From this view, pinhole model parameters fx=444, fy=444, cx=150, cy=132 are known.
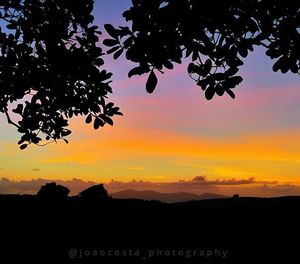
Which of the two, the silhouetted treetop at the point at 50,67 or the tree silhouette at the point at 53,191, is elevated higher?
the silhouetted treetop at the point at 50,67

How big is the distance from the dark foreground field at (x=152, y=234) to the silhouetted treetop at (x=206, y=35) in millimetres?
3321

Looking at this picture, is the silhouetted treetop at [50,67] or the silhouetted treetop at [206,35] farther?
the silhouetted treetop at [50,67]

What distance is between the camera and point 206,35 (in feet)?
17.8

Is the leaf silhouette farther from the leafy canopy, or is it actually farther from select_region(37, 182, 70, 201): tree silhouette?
select_region(37, 182, 70, 201): tree silhouette

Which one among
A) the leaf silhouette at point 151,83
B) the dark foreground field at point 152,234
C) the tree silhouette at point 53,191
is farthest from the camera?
the tree silhouette at point 53,191

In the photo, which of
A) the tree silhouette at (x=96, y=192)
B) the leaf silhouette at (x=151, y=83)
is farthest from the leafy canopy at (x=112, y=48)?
the tree silhouette at (x=96, y=192)

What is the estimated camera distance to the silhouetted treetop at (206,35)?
5141mm

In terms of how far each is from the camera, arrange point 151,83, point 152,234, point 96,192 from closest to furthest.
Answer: point 151,83
point 152,234
point 96,192

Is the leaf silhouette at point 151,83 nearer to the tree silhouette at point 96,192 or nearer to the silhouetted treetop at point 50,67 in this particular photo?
the silhouetted treetop at point 50,67

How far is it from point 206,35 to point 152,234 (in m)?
4.60

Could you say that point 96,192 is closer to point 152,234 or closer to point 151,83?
point 152,234

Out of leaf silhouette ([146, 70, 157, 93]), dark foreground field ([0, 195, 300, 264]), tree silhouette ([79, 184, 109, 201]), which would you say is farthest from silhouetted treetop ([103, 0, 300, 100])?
tree silhouette ([79, 184, 109, 201])

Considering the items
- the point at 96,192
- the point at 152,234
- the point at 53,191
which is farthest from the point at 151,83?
the point at 53,191

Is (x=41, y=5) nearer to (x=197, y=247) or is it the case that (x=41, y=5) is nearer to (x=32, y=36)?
(x=32, y=36)
